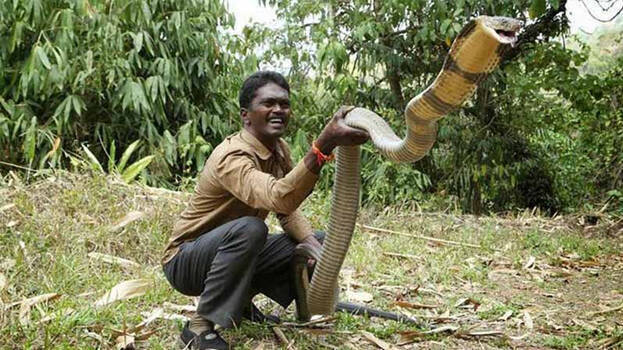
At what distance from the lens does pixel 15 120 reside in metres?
5.72

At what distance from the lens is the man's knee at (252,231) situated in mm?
2572

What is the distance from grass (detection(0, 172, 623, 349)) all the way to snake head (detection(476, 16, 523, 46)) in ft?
5.13

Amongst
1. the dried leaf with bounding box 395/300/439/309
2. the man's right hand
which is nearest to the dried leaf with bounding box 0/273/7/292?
the man's right hand

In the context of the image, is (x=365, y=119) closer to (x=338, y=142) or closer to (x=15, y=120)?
(x=338, y=142)

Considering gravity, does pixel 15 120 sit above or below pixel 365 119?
below

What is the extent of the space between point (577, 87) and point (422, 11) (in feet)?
5.44

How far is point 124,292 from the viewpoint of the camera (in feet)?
10.5

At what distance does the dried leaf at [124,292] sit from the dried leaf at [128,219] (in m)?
1.12

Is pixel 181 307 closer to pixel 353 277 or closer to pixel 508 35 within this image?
pixel 353 277

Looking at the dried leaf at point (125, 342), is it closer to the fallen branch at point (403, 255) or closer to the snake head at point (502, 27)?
the snake head at point (502, 27)

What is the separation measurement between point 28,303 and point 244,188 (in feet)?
3.98

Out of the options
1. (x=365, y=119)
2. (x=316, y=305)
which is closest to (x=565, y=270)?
(x=316, y=305)

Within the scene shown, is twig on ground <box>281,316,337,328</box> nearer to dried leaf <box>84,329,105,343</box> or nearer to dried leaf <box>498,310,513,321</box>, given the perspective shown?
dried leaf <box>84,329,105,343</box>

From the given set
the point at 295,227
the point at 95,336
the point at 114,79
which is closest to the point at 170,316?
the point at 95,336
